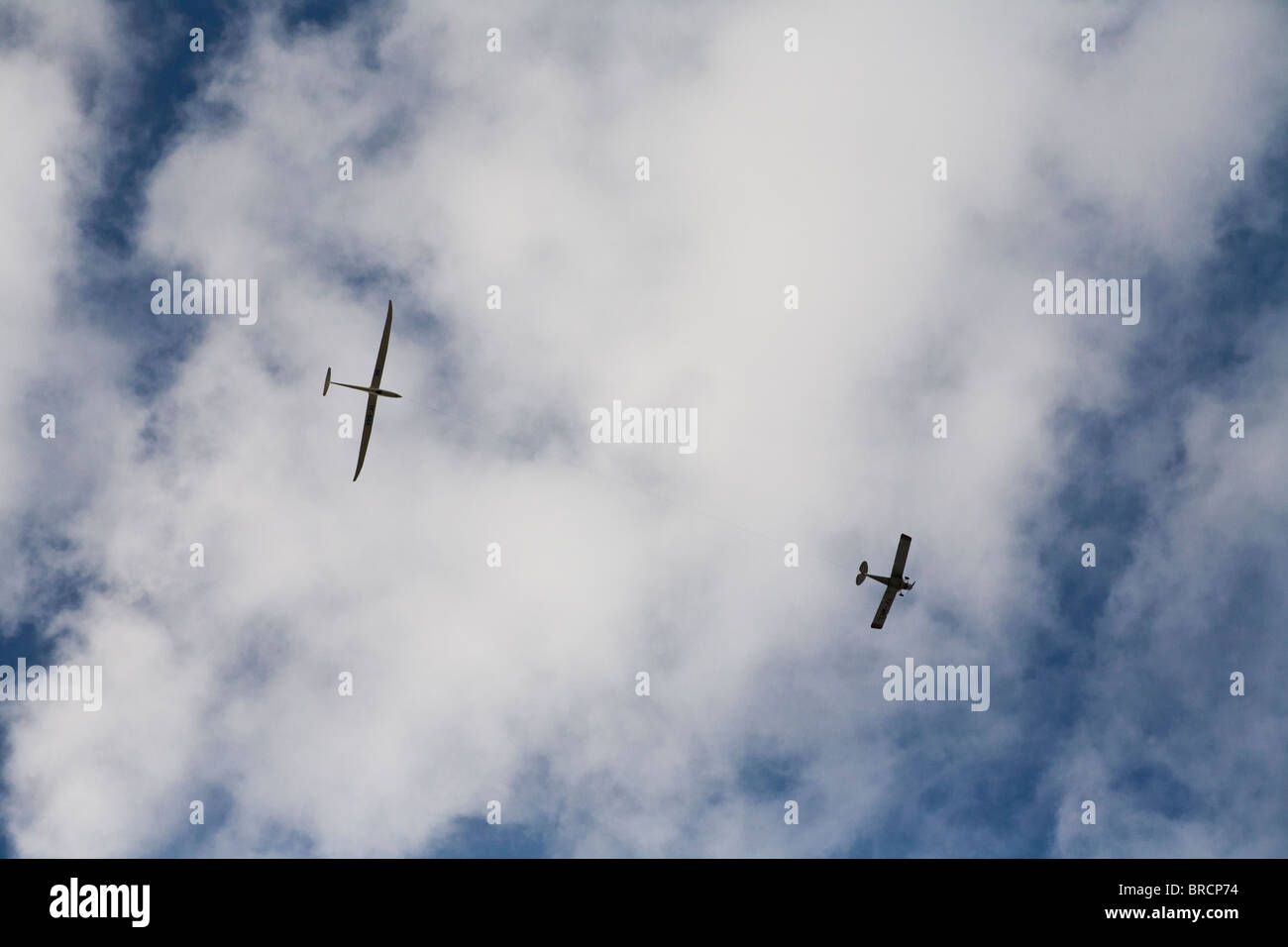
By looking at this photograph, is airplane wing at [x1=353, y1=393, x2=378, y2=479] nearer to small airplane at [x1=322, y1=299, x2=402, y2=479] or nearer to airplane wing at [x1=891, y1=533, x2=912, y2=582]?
small airplane at [x1=322, y1=299, x2=402, y2=479]

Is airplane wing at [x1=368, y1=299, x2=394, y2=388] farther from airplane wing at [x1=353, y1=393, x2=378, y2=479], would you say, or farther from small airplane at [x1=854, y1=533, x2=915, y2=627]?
small airplane at [x1=854, y1=533, x2=915, y2=627]

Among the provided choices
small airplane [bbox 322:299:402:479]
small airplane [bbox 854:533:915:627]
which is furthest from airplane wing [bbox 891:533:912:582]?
small airplane [bbox 322:299:402:479]

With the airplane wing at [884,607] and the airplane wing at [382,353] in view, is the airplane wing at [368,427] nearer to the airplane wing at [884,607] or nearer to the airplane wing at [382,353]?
the airplane wing at [382,353]

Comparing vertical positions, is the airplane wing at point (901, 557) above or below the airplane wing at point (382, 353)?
below

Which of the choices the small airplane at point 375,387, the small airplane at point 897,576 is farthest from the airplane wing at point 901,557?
the small airplane at point 375,387

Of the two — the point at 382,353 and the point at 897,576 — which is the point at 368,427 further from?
the point at 897,576

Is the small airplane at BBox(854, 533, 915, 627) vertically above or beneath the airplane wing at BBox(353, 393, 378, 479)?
beneath

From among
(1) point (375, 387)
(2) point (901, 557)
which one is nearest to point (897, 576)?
(2) point (901, 557)

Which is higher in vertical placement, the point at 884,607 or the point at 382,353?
the point at 382,353

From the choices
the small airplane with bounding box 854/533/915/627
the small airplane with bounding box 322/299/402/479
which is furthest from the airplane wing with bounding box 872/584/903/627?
the small airplane with bounding box 322/299/402/479
